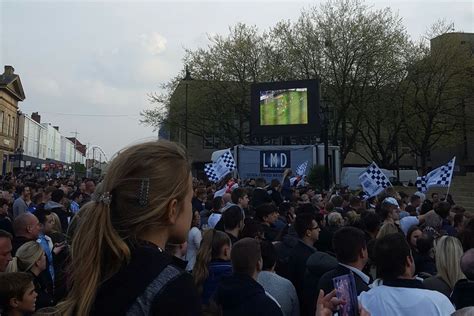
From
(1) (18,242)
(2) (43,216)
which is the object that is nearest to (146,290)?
(1) (18,242)

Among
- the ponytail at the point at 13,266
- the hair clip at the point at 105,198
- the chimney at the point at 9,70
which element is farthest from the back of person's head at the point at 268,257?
the chimney at the point at 9,70

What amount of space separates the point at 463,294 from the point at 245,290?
1.69 metres

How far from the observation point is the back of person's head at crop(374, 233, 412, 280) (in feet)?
10.8

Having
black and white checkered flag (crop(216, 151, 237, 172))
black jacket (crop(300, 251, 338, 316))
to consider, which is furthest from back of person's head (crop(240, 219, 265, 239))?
black and white checkered flag (crop(216, 151, 237, 172))

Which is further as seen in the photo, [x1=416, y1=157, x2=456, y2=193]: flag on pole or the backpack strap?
[x1=416, y1=157, x2=456, y2=193]: flag on pole

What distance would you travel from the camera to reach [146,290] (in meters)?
1.46

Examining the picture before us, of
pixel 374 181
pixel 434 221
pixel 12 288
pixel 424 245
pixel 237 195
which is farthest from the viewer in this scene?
pixel 374 181

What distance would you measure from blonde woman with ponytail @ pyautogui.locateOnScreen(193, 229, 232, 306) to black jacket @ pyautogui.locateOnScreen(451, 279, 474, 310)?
1908mm

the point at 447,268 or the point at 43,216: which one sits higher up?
the point at 43,216

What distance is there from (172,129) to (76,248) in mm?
43416

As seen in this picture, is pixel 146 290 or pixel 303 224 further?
pixel 303 224

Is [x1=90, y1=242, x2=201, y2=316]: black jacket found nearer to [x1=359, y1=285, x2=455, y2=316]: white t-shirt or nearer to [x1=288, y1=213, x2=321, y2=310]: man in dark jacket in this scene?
[x1=359, y1=285, x2=455, y2=316]: white t-shirt

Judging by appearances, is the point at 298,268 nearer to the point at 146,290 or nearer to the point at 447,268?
the point at 447,268

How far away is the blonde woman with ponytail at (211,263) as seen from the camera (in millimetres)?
4332
